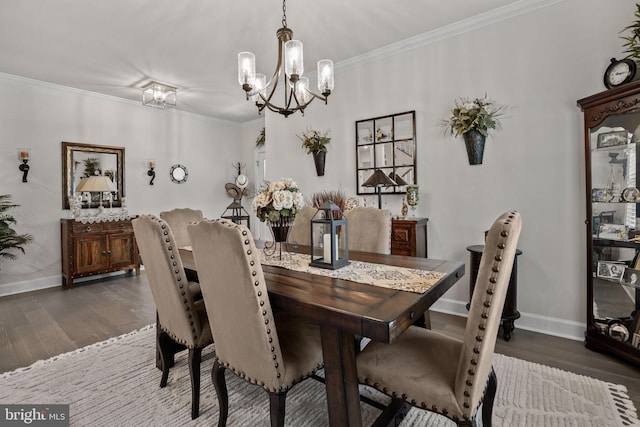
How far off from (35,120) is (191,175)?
91.0 inches

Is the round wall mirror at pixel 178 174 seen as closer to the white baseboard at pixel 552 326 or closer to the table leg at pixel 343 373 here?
the table leg at pixel 343 373

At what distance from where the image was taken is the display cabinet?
2086mm

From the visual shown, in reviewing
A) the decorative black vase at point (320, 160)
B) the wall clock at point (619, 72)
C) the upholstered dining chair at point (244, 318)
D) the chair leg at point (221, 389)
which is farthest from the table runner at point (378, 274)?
the decorative black vase at point (320, 160)

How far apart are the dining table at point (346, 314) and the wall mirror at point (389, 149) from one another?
6.61 feet

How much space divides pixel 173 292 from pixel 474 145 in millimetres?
2703

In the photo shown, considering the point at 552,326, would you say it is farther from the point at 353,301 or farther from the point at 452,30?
the point at 452,30

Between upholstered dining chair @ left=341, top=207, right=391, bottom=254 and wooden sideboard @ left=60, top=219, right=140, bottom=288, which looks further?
wooden sideboard @ left=60, top=219, right=140, bottom=288

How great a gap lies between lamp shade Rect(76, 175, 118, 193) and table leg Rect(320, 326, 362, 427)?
4.57 m

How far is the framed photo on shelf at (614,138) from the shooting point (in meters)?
2.13

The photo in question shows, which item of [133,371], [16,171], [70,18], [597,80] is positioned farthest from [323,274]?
[16,171]

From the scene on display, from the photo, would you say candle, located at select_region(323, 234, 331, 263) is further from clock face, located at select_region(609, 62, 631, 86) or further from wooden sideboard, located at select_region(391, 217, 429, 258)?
clock face, located at select_region(609, 62, 631, 86)

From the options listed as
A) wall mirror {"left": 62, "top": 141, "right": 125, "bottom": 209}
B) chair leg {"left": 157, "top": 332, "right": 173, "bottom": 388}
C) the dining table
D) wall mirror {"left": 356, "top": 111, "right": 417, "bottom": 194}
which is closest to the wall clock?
wall mirror {"left": 356, "top": 111, "right": 417, "bottom": 194}

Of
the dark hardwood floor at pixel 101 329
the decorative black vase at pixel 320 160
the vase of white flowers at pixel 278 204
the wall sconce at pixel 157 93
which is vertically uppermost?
the wall sconce at pixel 157 93

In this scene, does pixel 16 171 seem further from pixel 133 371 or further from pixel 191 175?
pixel 133 371
